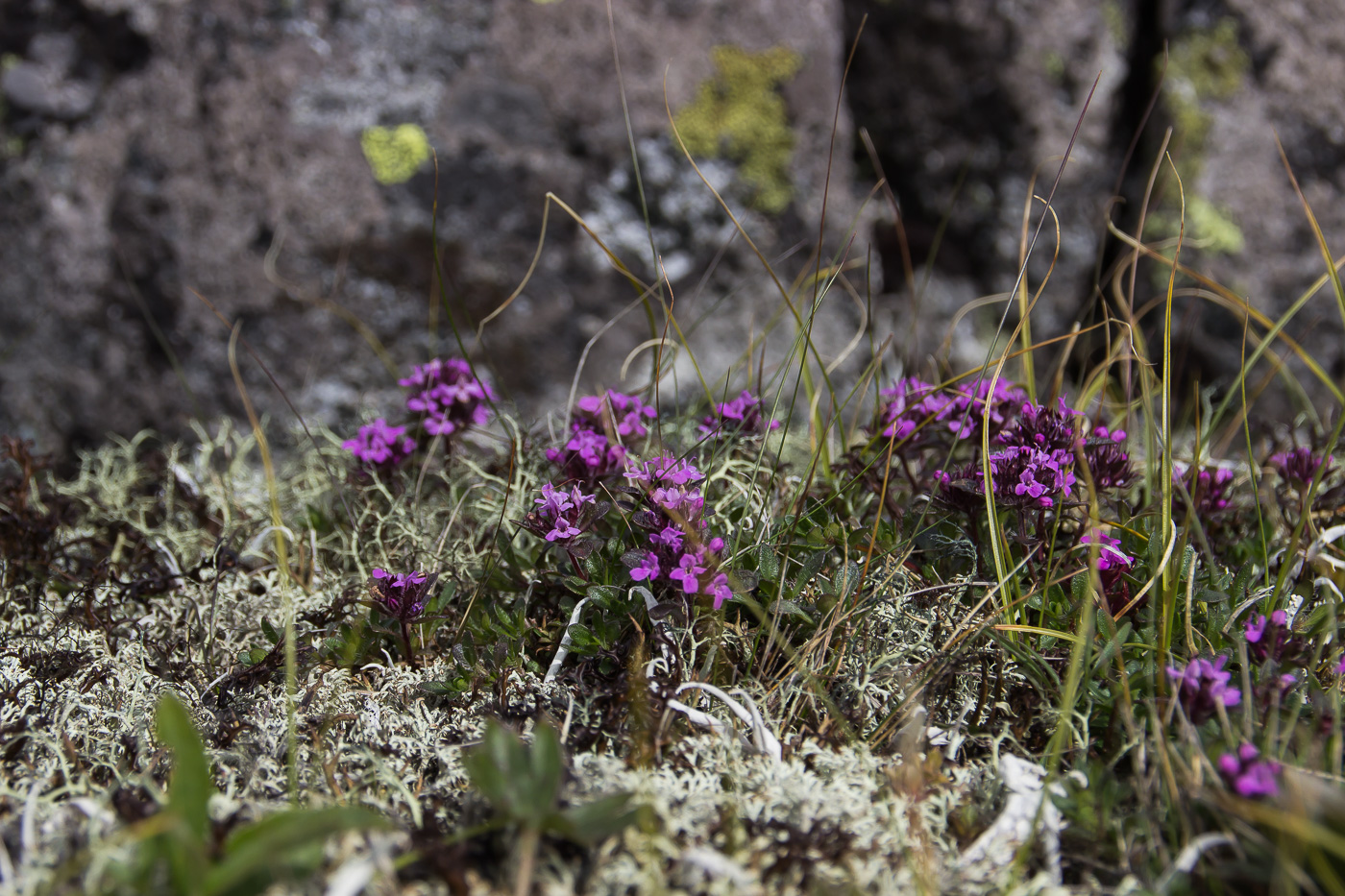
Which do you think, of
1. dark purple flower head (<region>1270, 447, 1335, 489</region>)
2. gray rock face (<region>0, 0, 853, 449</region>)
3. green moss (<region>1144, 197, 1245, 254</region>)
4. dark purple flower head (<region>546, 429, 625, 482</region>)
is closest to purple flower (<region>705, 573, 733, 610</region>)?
dark purple flower head (<region>546, 429, 625, 482</region>)

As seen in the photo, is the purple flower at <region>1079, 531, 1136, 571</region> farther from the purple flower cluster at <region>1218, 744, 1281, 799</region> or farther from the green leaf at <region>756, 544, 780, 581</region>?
the green leaf at <region>756, 544, 780, 581</region>

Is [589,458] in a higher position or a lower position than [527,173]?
lower

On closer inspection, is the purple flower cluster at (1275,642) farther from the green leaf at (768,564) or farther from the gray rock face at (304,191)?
the gray rock face at (304,191)

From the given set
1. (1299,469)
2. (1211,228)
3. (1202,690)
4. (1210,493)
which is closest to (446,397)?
(1202,690)

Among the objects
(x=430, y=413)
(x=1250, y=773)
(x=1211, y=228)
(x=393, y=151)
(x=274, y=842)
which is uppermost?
(x=1211, y=228)

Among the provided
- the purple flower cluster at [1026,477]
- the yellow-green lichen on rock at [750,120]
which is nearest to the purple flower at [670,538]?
the purple flower cluster at [1026,477]

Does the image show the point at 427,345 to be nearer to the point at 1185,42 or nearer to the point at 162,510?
the point at 162,510

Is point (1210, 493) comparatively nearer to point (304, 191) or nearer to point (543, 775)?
point (543, 775)
